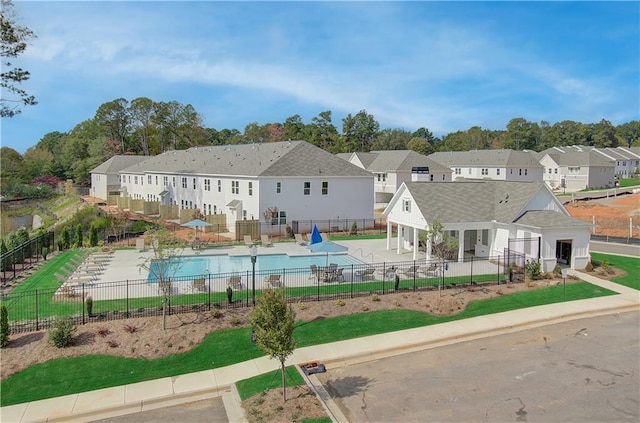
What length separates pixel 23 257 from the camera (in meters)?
30.6

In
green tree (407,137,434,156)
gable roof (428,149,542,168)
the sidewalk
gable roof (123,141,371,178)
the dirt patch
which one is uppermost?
green tree (407,137,434,156)

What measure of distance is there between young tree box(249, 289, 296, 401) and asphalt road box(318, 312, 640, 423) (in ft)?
6.95

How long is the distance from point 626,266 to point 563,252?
371 centimetres

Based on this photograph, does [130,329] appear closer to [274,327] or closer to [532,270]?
[274,327]

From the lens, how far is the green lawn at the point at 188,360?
1561 centimetres

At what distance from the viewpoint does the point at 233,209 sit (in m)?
44.7

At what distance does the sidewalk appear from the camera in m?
14.2

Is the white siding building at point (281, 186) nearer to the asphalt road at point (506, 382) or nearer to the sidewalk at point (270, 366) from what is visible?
the sidewalk at point (270, 366)

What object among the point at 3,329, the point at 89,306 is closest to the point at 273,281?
the point at 89,306

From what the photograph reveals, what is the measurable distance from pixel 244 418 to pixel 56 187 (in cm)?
10012

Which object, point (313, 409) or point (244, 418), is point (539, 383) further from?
point (244, 418)

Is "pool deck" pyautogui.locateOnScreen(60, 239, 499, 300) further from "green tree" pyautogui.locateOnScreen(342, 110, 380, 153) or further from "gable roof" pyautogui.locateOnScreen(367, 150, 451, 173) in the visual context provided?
"green tree" pyautogui.locateOnScreen(342, 110, 380, 153)

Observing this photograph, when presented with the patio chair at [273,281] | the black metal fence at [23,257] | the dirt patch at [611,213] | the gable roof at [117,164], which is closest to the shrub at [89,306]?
the patio chair at [273,281]

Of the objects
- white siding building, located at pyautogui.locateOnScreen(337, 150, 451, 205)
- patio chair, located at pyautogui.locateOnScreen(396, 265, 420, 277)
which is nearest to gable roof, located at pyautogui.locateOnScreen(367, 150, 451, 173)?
white siding building, located at pyautogui.locateOnScreen(337, 150, 451, 205)
